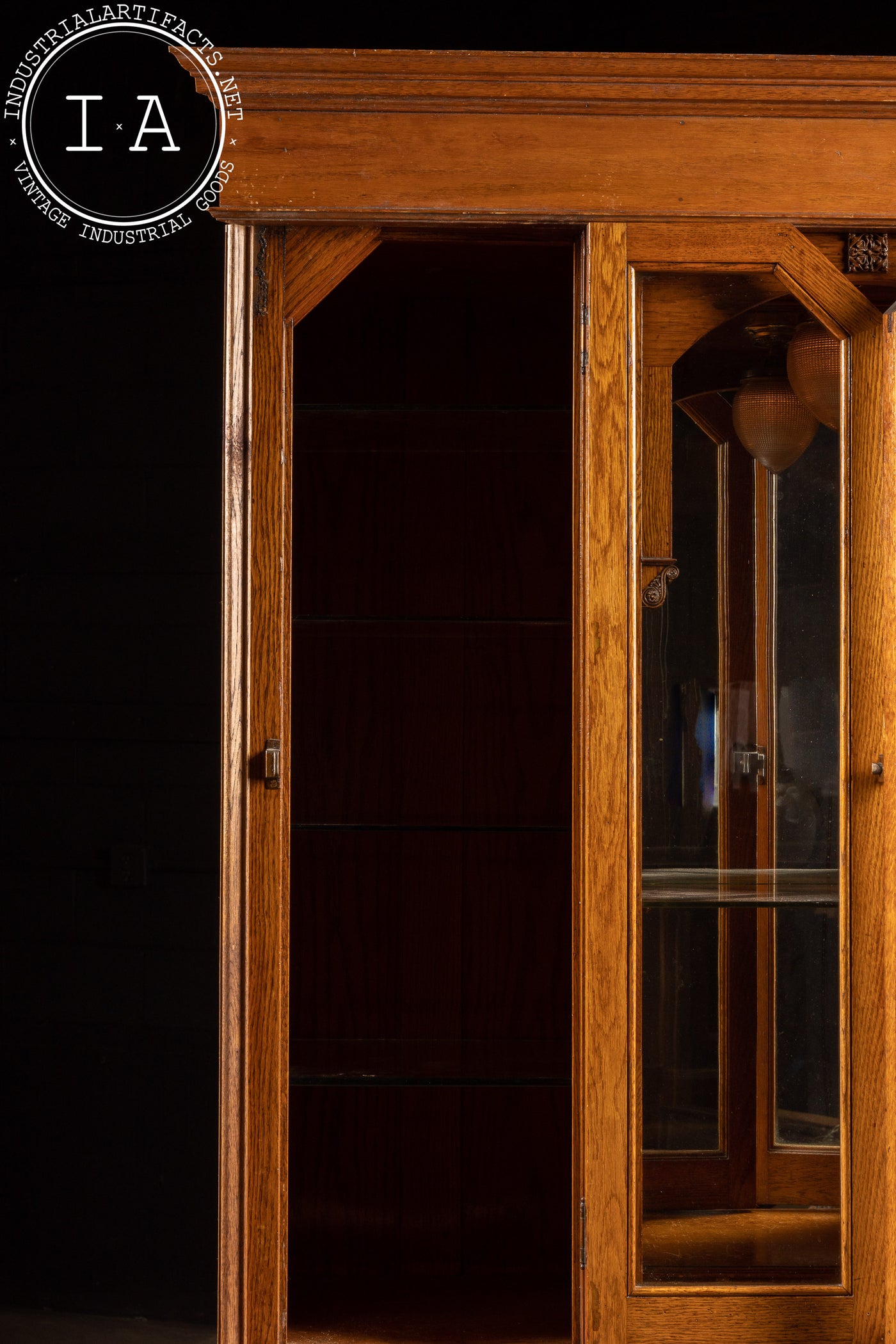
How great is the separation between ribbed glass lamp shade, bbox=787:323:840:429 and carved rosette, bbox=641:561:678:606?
0.32m

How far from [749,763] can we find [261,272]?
1.02 m

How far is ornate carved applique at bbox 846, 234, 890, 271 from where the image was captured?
193cm

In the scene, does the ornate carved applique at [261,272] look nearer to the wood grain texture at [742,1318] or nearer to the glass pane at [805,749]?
the glass pane at [805,749]

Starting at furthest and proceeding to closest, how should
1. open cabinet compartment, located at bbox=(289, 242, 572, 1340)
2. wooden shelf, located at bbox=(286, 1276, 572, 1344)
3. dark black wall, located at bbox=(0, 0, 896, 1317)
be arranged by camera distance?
dark black wall, located at bbox=(0, 0, 896, 1317), open cabinet compartment, located at bbox=(289, 242, 572, 1340), wooden shelf, located at bbox=(286, 1276, 572, 1344)

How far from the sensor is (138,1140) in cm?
292

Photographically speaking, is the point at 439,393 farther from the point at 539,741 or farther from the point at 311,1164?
the point at 311,1164

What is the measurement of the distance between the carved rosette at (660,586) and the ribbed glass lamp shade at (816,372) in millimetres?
323

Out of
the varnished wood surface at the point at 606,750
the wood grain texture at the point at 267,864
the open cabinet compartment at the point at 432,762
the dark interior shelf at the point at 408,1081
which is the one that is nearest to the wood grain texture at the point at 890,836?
the varnished wood surface at the point at 606,750

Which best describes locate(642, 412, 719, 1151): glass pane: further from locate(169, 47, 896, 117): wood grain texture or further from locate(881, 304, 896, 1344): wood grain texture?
locate(169, 47, 896, 117): wood grain texture

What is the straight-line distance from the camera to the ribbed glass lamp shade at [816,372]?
1963 millimetres

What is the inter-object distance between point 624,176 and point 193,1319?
250cm

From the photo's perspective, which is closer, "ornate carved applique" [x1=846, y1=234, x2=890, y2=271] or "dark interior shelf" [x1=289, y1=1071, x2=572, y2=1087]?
"ornate carved applique" [x1=846, y1=234, x2=890, y2=271]

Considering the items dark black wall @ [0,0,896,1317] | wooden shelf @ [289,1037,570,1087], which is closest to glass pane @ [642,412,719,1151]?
wooden shelf @ [289,1037,570,1087]

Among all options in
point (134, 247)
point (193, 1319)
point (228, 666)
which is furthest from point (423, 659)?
point (193, 1319)
